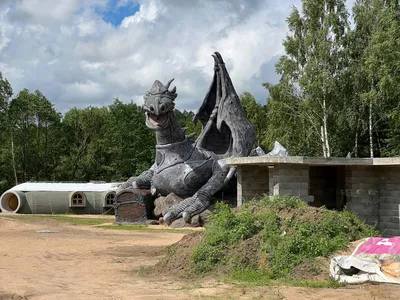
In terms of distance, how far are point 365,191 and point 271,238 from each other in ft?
19.0

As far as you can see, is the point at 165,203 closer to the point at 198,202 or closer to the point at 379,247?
the point at 198,202

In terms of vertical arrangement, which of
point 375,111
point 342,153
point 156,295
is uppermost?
point 375,111

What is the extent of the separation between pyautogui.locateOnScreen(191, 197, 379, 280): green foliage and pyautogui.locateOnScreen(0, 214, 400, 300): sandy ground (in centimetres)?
71

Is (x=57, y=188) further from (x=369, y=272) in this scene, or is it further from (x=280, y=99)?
(x=369, y=272)

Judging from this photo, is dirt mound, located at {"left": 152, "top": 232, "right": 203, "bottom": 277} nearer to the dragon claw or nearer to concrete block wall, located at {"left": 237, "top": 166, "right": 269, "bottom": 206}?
concrete block wall, located at {"left": 237, "top": 166, "right": 269, "bottom": 206}

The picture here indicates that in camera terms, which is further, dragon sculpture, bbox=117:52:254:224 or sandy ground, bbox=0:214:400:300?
dragon sculpture, bbox=117:52:254:224

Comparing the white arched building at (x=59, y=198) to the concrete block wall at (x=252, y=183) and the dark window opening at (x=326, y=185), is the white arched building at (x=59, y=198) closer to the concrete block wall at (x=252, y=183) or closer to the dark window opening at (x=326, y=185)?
the concrete block wall at (x=252, y=183)

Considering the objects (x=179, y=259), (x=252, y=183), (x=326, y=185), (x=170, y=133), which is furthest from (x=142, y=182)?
(x=179, y=259)

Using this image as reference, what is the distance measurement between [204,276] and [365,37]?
22923mm

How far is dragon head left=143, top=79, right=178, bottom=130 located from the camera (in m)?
21.8

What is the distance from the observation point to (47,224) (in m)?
22.6

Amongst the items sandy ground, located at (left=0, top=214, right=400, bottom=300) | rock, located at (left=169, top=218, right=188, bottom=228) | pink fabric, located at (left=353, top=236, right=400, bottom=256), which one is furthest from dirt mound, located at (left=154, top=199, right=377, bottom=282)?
rock, located at (left=169, top=218, right=188, bottom=228)

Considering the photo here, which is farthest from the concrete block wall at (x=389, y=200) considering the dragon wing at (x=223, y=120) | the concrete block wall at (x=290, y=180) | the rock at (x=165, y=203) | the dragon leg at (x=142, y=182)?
the dragon leg at (x=142, y=182)

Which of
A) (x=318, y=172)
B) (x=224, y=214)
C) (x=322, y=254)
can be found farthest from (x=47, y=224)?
(x=322, y=254)
